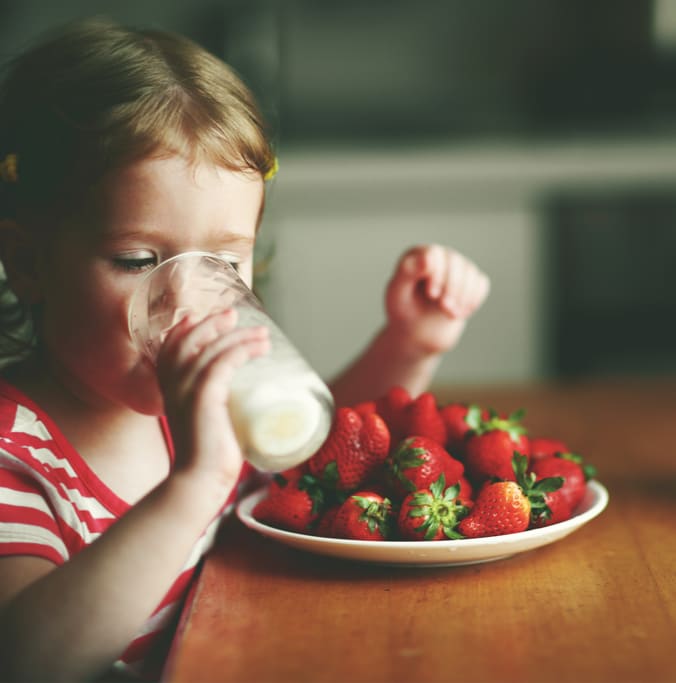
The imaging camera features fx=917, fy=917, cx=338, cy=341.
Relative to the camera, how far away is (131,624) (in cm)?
70

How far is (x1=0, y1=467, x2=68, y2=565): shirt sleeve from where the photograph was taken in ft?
2.54

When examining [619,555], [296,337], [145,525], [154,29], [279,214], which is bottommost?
[296,337]

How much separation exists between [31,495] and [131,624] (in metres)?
0.20

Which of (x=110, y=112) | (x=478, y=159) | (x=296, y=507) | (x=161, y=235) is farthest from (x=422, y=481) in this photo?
(x=478, y=159)

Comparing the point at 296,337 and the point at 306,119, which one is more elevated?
the point at 306,119

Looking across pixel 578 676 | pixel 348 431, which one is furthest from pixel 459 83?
pixel 578 676

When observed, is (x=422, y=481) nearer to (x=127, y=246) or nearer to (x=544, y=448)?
(x=544, y=448)

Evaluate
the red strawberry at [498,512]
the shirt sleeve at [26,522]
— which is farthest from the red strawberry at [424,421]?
the shirt sleeve at [26,522]

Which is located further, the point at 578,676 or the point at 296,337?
the point at 296,337

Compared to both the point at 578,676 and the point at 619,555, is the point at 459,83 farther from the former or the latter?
the point at 578,676


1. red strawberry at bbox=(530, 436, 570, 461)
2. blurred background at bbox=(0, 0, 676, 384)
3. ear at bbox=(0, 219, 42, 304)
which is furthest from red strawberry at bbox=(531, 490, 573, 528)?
blurred background at bbox=(0, 0, 676, 384)

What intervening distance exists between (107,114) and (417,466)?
1.50 ft

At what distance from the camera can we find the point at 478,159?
325cm

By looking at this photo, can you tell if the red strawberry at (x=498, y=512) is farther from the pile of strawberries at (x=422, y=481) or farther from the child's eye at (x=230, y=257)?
the child's eye at (x=230, y=257)
